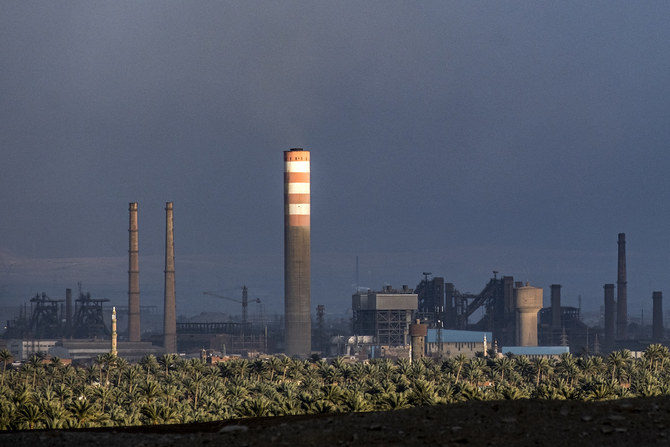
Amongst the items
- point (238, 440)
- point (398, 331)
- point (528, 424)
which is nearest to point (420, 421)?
point (528, 424)

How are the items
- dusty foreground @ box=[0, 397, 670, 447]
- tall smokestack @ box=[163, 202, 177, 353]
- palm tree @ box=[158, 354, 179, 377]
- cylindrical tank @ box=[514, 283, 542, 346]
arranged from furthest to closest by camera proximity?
1. cylindrical tank @ box=[514, 283, 542, 346]
2. tall smokestack @ box=[163, 202, 177, 353]
3. palm tree @ box=[158, 354, 179, 377]
4. dusty foreground @ box=[0, 397, 670, 447]

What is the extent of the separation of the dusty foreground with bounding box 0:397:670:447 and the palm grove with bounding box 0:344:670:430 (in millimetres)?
23382

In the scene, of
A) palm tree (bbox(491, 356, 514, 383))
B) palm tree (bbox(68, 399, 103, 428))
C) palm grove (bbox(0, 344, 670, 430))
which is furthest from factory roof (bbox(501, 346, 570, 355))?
palm tree (bbox(68, 399, 103, 428))

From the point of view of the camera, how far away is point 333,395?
6788 cm

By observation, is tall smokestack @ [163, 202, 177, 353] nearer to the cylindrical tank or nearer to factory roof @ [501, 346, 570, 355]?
factory roof @ [501, 346, 570, 355]

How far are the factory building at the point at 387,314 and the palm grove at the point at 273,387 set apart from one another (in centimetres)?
5970

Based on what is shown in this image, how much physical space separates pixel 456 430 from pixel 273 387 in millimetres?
59416

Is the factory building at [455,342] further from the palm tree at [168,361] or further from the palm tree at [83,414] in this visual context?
the palm tree at [83,414]

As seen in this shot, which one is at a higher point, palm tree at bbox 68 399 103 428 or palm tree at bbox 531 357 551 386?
palm tree at bbox 68 399 103 428

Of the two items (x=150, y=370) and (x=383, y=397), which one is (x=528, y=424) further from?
(x=150, y=370)

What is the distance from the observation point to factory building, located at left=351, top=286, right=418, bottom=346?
7274 inches

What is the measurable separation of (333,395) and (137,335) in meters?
130

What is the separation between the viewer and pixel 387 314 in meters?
186

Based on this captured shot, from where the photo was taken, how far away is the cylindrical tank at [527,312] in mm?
188125
